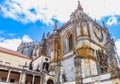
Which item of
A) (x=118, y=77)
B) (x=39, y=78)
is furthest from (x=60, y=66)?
(x=118, y=77)

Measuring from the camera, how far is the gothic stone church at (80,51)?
2709 centimetres

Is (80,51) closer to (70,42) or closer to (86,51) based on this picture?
(86,51)

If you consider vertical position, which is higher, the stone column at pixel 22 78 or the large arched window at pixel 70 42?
the large arched window at pixel 70 42

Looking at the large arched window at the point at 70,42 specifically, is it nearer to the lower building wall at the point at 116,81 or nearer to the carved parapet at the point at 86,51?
the carved parapet at the point at 86,51

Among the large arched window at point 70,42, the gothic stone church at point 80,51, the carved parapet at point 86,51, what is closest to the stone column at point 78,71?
the gothic stone church at point 80,51

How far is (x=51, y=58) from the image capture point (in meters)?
35.7

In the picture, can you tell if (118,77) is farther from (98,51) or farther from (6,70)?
(6,70)

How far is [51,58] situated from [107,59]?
13.2 metres

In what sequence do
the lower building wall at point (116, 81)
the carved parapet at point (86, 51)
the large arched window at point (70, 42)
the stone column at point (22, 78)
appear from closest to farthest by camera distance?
the lower building wall at point (116, 81) → the stone column at point (22, 78) → the carved parapet at point (86, 51) → the large arched window at point (70, 42)

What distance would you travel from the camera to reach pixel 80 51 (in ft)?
95.7

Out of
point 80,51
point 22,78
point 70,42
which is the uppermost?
point 70,42

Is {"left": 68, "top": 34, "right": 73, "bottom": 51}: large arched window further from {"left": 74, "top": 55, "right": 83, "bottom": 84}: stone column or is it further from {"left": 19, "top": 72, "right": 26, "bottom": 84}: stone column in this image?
{"left": 19, "top": 72, "right": 26, "bottom": 84}: stone column

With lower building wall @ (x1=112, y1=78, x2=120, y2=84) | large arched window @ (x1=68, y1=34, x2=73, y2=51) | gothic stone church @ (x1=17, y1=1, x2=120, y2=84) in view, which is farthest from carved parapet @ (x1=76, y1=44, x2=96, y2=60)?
lower building wall @ (x1=112, y1=78, x2=120, y2=84)

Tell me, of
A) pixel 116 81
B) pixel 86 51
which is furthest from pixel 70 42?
pixel 116 81
